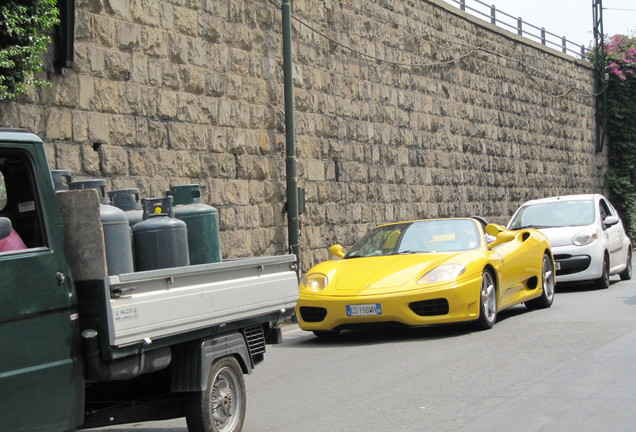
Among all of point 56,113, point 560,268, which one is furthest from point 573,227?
point 56,113

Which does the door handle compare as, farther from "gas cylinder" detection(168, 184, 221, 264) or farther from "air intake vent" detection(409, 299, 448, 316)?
"air intake vent" detection(409, 299, 448, 316)

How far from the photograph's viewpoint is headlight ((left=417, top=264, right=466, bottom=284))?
1045 cm

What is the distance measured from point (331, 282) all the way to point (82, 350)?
19.5 feet

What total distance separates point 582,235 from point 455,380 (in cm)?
869

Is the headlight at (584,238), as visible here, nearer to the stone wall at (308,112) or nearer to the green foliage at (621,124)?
the stone wall at (308,112)

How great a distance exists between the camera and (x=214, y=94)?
14375mm

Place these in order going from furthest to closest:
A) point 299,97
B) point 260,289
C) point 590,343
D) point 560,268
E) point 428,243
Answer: point 299,97 < point 560,268 < point 428,243 < point 590,343 < point 260,289

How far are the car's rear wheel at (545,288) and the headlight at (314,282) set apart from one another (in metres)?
3.53

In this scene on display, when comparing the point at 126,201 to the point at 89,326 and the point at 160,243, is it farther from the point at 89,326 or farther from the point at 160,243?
the point at 89,326

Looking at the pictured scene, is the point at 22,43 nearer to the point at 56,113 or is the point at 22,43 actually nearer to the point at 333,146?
the point at 56,113

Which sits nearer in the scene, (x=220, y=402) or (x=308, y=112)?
(x=220, y=402)

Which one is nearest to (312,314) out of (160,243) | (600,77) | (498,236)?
(498,236)

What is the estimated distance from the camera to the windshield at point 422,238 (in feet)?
37.9

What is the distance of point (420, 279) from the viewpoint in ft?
34.4
